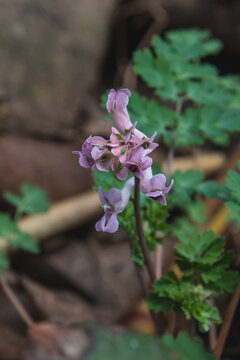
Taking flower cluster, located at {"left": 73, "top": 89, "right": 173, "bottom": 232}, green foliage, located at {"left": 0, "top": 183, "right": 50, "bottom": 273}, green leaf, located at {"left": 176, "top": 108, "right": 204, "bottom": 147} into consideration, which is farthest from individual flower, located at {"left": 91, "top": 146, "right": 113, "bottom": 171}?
green foliage, located at {"left": 0, "top": 183, "right": 50, "bottom": 273}

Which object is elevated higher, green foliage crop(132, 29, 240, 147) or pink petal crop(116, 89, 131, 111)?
green foliage crop(132, 29, 240, 147)

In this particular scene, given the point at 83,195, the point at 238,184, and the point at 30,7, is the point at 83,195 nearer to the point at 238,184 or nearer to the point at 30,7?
the point at 30,7

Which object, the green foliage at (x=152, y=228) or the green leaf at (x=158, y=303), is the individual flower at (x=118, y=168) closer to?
the green foliage at (x=152, y=228)

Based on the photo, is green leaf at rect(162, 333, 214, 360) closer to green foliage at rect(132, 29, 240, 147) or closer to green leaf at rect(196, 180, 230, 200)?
green leaf at rect(196, 180, 230, 200)

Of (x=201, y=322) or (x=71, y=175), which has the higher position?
(x=71, y=175)

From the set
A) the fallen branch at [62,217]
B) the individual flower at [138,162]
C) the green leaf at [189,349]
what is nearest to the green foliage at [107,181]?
the individual flower at [138,162]

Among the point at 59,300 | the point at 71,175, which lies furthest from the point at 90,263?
the point at 71,175
